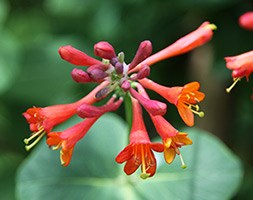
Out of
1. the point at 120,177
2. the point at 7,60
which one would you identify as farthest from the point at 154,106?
the point at 7,60

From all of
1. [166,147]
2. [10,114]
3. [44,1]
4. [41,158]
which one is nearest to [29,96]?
[10,114]

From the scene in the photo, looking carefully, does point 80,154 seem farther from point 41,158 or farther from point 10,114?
point 10,114

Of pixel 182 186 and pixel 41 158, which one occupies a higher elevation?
pixel 41 158

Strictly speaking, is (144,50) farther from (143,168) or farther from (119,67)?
(143,168)

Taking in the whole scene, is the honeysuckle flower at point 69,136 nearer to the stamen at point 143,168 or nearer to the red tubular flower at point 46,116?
the red tubular flower at point 46,116

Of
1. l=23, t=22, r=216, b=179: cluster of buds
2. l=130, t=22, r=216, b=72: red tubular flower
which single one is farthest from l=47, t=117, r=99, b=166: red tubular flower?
l=130, t=22, r=216, b=72: red tubular flower

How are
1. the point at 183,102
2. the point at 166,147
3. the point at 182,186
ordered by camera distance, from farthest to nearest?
the point at 182,186 < the point at 183,102 < the point at 166,147
